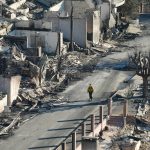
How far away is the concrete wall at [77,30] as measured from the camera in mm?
48812

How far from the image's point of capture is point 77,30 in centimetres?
4909

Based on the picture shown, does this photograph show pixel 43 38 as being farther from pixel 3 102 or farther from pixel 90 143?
pixel 90 143

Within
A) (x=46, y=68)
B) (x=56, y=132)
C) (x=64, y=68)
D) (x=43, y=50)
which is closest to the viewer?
(x=56, y=132)

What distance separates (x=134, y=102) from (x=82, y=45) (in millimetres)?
13087

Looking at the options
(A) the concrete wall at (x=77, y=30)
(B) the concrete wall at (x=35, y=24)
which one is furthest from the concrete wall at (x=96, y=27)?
(B) the concrete wall at (x=35, y=24)

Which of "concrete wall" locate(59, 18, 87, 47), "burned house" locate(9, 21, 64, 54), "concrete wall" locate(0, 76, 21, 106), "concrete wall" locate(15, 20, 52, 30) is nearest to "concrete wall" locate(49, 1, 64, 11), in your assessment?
"concrete wall" locate(59, 18, 87, 47)

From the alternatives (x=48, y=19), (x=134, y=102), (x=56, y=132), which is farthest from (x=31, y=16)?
(x=56, y=132)

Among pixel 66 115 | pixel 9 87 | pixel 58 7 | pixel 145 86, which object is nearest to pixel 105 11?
pixel 58 7

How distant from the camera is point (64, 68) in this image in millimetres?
43625

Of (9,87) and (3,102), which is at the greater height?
(9,87)

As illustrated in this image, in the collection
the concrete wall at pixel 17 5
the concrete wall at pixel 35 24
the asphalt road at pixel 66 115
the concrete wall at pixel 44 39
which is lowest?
the asphalt road at pixel 66 115

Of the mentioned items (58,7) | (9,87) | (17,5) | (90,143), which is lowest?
(90,143)

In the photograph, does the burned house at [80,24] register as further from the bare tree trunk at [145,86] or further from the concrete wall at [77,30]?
the bare tree trunk at [145,86]

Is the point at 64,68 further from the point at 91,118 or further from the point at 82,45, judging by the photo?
the point at 91,118
